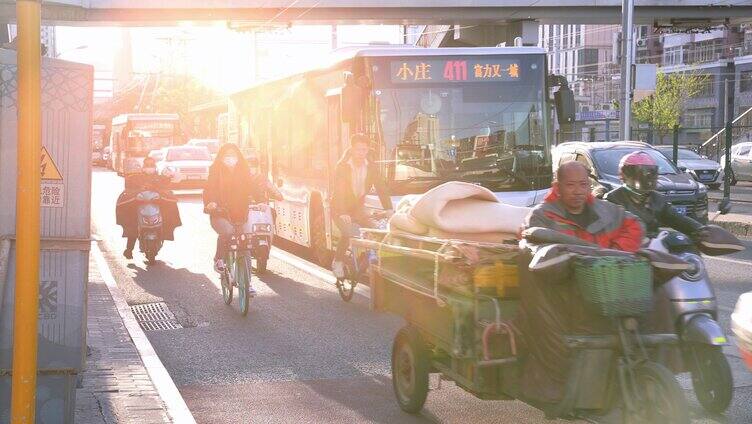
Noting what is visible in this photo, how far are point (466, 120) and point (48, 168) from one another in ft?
28.7

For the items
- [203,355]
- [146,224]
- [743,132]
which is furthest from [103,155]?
[203,355]

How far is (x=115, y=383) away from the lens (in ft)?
24.9

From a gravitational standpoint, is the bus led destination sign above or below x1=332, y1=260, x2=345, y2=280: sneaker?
above

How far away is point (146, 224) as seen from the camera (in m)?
16.5

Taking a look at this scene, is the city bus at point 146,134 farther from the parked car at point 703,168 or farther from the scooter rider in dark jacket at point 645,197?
the scooter rider in dark jacket at point 645,197

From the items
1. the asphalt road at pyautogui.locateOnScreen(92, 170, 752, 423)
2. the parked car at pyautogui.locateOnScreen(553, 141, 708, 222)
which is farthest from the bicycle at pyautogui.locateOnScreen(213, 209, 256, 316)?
the parked car at pyautogui.locateOnScreen(553, 141, 708, 222)

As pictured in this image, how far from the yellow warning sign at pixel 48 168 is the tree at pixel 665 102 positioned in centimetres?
6141

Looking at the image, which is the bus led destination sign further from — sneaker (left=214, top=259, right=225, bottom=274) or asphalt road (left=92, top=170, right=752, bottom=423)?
sneaker (left=214, top=259, right=225, bottom=274)

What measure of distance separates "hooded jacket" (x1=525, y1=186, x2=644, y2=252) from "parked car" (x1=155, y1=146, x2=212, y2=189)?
3162 cm

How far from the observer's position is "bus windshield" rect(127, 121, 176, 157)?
179ft

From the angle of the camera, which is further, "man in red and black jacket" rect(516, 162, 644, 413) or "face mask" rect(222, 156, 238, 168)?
"face mask" rect(222, 156, 238, 168)

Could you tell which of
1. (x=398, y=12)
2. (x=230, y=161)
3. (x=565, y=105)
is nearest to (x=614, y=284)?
(x=230, y=161)

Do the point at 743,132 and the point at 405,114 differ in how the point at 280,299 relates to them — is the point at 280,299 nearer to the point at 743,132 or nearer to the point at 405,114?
the point at 405,114

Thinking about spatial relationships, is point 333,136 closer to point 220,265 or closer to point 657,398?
point 220,265
